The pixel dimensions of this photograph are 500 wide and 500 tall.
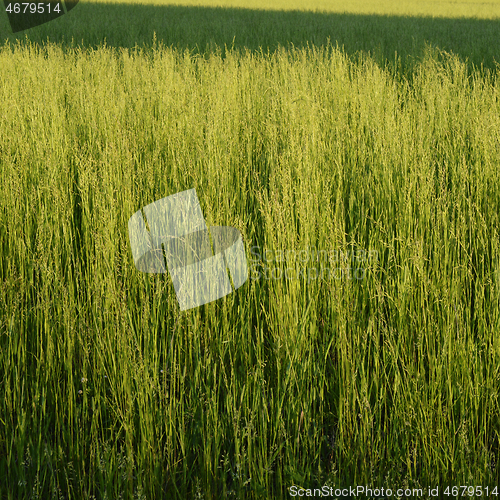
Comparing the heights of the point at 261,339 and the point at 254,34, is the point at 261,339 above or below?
below

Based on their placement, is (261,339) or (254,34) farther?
(254,34)

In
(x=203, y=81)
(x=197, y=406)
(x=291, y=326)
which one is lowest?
(x=197, y=406)

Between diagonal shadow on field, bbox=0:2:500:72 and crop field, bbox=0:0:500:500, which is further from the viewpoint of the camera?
diagonal shadow on field, bbox=0:2:500:72

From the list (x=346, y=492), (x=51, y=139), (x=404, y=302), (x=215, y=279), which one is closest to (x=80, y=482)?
(x=346, y=492)

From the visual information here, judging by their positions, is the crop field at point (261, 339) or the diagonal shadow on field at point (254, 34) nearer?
the crop field at point (261, 339)

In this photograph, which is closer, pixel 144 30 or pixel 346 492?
pixel 346 492

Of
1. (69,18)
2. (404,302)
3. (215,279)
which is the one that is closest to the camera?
(404,302)

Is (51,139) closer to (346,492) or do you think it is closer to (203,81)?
(203,81)

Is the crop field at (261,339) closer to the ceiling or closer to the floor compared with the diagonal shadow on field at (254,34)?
closer to the floor

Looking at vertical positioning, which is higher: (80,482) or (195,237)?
(195,237)

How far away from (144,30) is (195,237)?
8503mm

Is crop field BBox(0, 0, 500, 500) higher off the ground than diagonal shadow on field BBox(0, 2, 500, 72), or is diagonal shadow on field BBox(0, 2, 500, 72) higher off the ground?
diagonal shadow on field BBox(0, 2, 500, 72)

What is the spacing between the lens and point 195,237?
6.70 feet

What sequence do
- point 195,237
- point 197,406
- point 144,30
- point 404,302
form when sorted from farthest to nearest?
point 144,30 < point 195,237 < point 404,302 < point 197,406
